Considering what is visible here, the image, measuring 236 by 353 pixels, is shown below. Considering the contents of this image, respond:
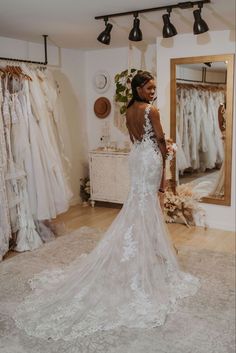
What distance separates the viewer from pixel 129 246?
9.62 feet

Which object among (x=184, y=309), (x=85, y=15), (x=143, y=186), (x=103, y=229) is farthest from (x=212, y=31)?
(x=184, y=309)

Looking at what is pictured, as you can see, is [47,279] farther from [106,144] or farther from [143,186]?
[106,144]

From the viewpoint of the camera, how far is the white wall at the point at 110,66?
16.7ft

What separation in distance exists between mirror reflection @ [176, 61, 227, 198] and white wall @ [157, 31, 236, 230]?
5.1 inches

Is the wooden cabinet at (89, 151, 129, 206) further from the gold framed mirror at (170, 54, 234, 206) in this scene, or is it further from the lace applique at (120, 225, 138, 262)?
the lace applique at (120, 225, 138, 262)

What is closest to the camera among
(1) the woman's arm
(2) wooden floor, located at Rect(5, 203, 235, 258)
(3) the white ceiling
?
(1) the woman's arm

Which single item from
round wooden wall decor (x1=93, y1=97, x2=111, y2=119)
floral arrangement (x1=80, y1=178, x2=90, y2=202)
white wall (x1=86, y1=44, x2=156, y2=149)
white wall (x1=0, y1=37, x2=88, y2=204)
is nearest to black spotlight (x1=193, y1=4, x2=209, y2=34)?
white wall (x1=86, y1=44, x2=156, y2=149)

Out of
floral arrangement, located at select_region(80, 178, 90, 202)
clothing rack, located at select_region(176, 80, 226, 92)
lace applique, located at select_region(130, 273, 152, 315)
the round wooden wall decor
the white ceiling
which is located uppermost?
the white ceiling

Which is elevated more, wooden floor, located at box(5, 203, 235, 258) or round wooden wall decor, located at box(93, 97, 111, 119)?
round wooden wall decor, located at box(93, 97, 111, 119)

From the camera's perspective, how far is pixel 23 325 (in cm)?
254

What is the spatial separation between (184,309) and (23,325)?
112 cm

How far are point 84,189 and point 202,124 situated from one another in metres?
2.06

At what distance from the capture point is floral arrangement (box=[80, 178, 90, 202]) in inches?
221

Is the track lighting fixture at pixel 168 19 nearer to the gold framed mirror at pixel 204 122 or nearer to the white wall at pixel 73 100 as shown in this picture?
the gold framed mirror at pixel 204 122
